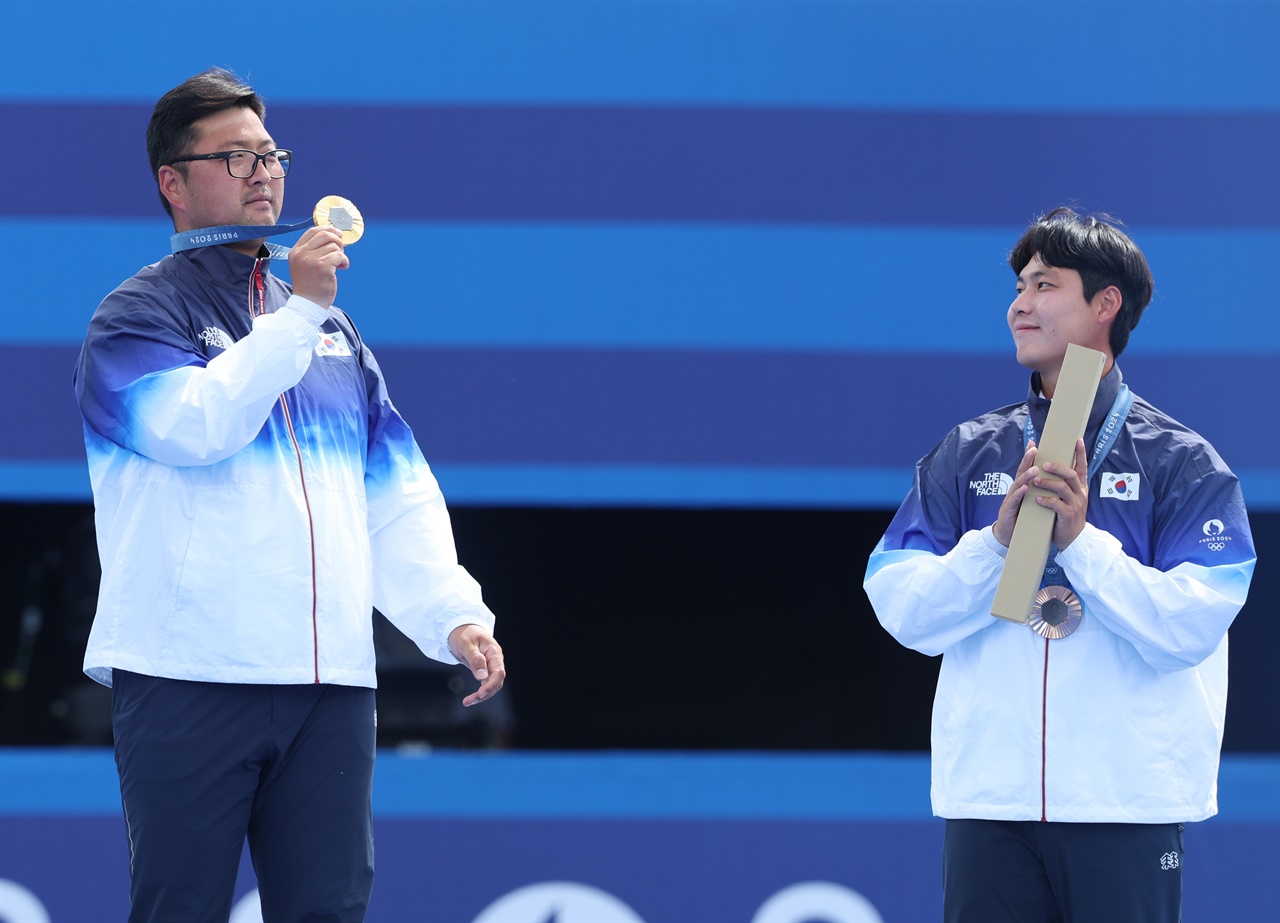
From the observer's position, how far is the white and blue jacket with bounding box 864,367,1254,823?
227cm

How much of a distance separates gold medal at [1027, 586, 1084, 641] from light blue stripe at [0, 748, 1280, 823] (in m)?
1.14

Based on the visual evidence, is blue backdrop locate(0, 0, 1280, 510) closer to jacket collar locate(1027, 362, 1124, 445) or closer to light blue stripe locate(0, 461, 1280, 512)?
light blue stripe locate(0, 461, 1280, 512)

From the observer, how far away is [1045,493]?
7.39 ft

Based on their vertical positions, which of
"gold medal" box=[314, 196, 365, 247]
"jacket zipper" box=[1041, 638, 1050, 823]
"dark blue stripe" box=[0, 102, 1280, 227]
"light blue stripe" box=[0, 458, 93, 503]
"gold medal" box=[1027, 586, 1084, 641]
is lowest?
"jacket zipper" box=[1041, 638, 1050, 823]

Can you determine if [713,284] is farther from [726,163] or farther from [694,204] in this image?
[726,163]

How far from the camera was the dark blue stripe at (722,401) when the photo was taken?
350cm

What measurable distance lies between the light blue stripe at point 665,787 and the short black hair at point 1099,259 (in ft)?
4.36

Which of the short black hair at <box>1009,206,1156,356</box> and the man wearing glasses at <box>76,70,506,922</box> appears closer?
the man wearing glasses at <box>76,70,506,922</box>

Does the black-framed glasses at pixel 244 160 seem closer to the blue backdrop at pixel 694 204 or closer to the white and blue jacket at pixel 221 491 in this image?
the white and blue jacket at pixel 221 491

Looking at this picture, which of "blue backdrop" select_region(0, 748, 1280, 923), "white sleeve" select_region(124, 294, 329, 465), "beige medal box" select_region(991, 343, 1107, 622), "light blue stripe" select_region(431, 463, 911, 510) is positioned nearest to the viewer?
"white sleeve" select_region(124, 294, 329, 465)

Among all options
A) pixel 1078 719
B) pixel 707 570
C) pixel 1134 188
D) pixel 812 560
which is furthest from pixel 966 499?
pixel 707 570

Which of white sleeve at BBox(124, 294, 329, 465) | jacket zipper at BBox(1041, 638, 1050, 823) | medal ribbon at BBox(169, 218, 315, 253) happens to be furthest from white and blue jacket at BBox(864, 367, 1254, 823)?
medal ribbon at BBox(169, 218, 315, 253)

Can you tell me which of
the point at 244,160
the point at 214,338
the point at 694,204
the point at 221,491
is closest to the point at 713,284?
the point at 694,204

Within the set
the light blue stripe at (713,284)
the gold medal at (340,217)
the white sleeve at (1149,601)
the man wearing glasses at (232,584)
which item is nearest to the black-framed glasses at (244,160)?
the man wearing glasses at (232,584)
